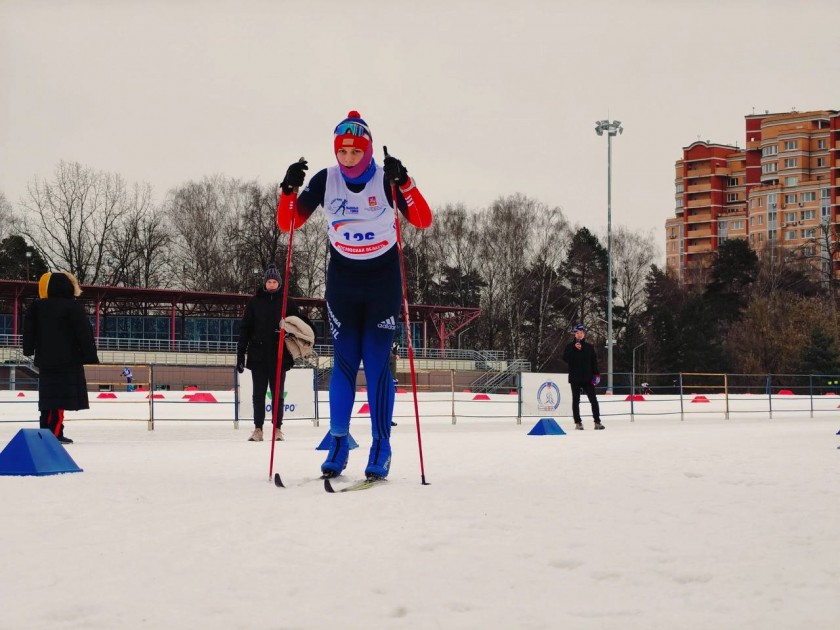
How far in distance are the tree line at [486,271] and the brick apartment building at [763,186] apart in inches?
1231

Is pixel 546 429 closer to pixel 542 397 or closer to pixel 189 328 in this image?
pixel 542 397

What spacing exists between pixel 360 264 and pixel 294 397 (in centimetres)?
1063

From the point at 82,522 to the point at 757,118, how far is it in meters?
128

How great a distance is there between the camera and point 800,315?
64.6 meters

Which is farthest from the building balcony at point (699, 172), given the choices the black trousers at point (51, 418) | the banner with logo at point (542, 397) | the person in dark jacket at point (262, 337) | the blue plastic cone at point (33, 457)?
the blue plastic cone at point (33, 457)

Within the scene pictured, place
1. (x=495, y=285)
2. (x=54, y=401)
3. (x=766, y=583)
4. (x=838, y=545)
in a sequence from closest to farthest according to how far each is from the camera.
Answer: (x=766, y=583), (x=838, y=545), (x=54, y=401), (x=495, y=285)

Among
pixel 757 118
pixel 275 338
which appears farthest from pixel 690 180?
pixel 275 338

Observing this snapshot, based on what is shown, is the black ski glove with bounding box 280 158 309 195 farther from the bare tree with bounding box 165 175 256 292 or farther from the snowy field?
the bare tree with bounding box 165 175 256 292

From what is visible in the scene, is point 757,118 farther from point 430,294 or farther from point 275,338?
point 275,338

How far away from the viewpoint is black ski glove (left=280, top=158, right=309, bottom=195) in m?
6.96

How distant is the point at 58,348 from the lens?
412 inches

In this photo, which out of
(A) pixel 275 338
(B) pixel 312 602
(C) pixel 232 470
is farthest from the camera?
(A) pixel 275 338

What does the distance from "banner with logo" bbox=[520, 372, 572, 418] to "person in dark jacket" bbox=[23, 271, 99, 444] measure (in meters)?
11.7

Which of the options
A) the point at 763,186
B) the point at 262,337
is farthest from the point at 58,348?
the point at 763,186
